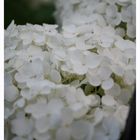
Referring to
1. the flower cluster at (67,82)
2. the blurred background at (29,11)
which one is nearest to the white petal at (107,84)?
the flower cluster at (67,82)

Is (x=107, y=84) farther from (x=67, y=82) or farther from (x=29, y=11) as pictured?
(x=29, y=11)

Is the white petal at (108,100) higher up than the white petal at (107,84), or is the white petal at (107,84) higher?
the white petal at (107,84)

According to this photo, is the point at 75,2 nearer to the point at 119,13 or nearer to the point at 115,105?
the point at 119,13

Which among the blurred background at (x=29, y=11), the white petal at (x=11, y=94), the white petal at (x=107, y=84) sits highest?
the blurred background at (x=29, y=11)

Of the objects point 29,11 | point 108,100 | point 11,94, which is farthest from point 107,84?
point 29,11

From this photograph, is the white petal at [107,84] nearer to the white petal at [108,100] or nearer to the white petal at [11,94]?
the white petal at [108,100]

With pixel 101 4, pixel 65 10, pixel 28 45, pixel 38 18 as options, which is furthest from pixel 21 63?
pixel 38 18
